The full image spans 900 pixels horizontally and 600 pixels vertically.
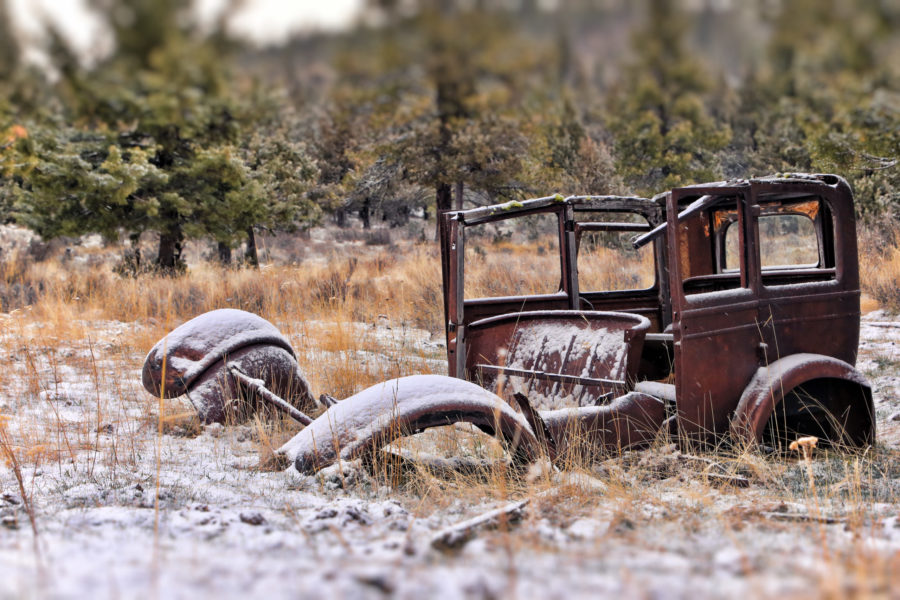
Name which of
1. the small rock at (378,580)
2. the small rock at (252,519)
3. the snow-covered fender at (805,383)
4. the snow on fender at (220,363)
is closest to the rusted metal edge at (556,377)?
the snow-covered fender at (805,383)

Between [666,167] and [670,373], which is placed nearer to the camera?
[670,373]

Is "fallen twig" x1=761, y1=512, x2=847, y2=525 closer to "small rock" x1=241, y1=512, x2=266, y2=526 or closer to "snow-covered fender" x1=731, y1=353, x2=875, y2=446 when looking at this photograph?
"snow-covered fender" x1=731, y1=353, x2=875, y2=446

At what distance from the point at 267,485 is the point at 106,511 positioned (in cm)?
83

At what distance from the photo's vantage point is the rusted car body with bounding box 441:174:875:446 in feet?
11.5

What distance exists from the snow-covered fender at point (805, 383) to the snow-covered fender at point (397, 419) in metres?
1.27

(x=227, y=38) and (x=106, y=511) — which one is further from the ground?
(x=227, y=38)

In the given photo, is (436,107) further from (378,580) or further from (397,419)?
(378,580)

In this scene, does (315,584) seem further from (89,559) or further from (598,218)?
(598,218)

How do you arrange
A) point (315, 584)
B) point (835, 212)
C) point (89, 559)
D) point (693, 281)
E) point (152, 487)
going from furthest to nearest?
point (693, 281)
point (835, 212)
point (152, 487)
point (89, 559)
point (315, 584)

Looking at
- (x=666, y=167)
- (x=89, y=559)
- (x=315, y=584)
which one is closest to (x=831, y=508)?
(x=315, y=584)

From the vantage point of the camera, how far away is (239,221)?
1697 cm

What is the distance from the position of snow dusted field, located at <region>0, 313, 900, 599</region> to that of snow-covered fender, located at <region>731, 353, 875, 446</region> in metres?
0.17

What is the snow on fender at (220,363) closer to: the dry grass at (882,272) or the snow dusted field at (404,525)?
the snow dusted field at (404,525)

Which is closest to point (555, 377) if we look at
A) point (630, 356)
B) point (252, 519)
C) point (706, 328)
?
point (630, 356)
